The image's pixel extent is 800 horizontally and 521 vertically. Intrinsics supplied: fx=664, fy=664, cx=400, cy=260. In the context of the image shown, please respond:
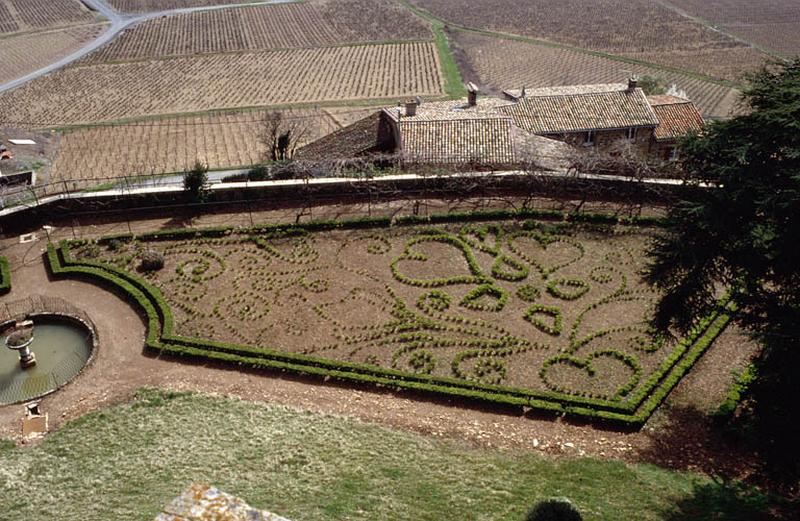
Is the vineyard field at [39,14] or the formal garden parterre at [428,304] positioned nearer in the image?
the formal garden parterre at [428,304]

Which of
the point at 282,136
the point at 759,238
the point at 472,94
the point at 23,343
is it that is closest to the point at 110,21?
the point at 282,136

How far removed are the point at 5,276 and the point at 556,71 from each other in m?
63.8

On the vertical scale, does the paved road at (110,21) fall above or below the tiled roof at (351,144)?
above

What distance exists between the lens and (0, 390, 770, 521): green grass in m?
15.3

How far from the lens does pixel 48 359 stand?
23.3 metres

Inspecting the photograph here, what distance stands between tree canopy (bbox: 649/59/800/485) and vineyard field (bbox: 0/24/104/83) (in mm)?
77171

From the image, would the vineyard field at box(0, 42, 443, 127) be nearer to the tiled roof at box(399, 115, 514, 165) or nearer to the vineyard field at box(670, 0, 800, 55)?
the tiled roof at box(399, 115, 514, 165)

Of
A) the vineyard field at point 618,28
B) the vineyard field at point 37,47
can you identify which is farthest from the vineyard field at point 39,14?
the vineyard field at point 618,28

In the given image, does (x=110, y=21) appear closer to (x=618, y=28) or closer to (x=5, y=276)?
(x=618, y=28)

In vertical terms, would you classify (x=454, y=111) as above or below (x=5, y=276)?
above

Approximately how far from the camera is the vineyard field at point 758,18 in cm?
8944

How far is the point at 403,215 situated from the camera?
103 feet

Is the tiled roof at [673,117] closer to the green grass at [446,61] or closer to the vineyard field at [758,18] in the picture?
the green grass at [446,61]

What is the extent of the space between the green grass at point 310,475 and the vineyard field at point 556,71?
174 ft
